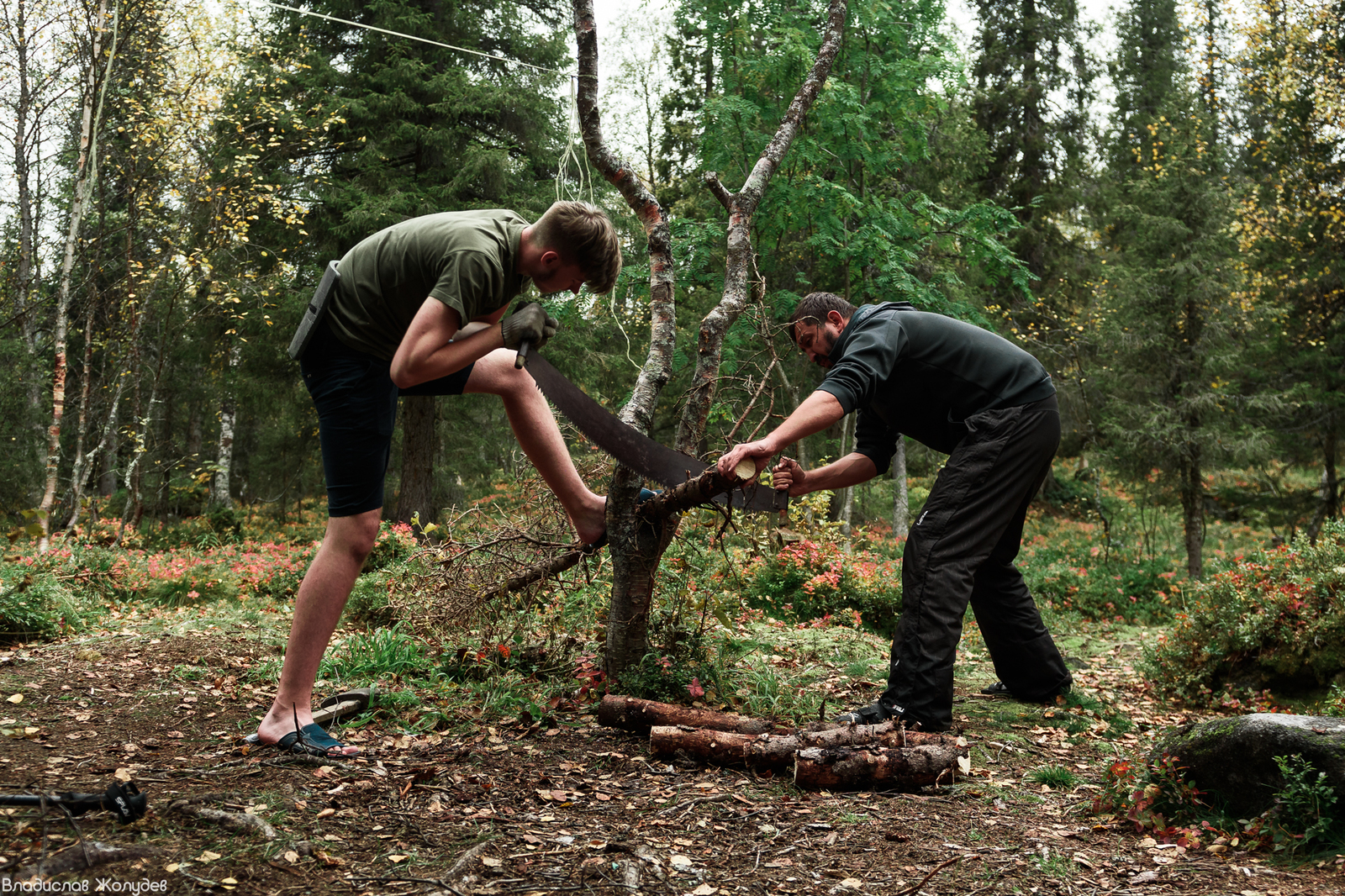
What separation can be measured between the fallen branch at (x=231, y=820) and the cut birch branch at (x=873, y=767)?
180cm

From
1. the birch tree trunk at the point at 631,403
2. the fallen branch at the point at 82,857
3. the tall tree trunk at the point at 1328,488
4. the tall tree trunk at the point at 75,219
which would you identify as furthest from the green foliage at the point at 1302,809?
the tall tree trunk at the point at 1328,488

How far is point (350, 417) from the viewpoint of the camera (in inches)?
118

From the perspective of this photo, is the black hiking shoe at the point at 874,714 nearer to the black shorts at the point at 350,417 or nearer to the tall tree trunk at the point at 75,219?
the black shorts at the point at 350,417

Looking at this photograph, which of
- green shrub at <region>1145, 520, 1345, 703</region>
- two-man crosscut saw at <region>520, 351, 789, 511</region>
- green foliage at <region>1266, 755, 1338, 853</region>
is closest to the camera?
green foliage at <region>1266, 755, 1338, 853</region>

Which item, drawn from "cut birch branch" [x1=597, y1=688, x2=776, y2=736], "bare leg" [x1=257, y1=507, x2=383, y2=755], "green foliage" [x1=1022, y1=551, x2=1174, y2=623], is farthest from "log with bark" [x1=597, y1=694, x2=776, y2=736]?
"green foliage" [x1=1022, y1=551, x2=1174, y2=623]

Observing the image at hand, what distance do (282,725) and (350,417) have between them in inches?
46.0

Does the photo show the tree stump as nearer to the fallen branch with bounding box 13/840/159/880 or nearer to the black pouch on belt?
the fallen branch with bounding box 13/840/159/880

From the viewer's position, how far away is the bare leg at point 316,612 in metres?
2.96

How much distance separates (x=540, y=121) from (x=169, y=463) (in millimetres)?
7298

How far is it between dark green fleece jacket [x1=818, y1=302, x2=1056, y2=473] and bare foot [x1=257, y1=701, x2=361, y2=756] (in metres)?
2.56

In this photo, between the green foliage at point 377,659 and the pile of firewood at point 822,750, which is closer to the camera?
the pile of firewood at point 822,750

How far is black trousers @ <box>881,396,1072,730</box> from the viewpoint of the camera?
3506 millimetres

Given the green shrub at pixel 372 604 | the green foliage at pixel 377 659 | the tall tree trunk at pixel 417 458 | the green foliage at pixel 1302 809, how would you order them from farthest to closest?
the tall tree trunk at pixel 417 458
the green shrub at pixel 372 604
the green foliage at pixel 377 659
the green foliage at pixel 1302 809

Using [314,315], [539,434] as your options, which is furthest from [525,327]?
[314,315]
